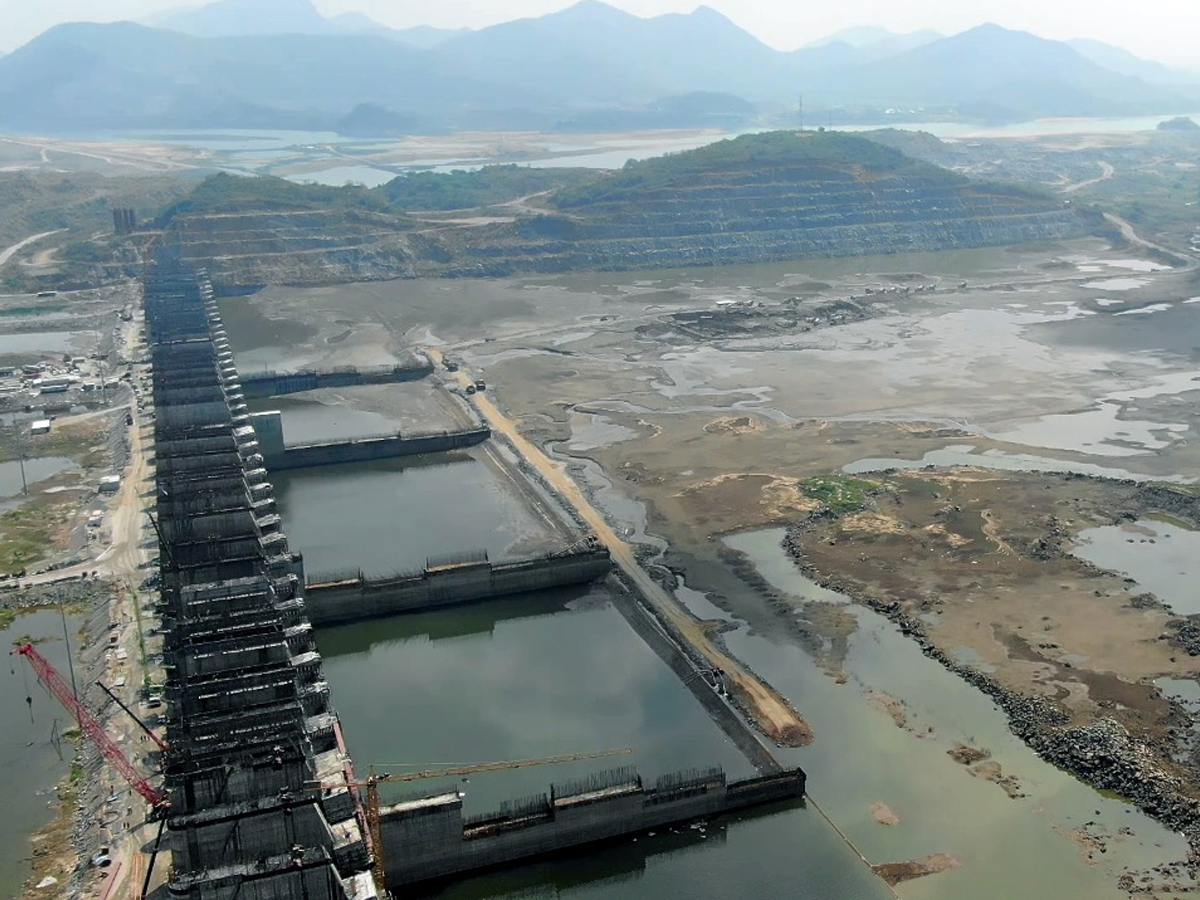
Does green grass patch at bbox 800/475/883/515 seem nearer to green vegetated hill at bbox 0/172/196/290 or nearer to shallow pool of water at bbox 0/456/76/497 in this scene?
shallow pool of water at bbox 0/456/76/497

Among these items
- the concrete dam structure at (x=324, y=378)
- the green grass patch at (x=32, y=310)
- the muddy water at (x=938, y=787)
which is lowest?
the muddy water at (x=938, y=787)

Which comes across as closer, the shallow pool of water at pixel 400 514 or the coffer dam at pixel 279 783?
the coffer dam at pixel 279 783

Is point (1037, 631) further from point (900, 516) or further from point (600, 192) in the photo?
point (600, 192)

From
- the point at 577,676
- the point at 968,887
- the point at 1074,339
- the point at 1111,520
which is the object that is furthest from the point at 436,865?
the point at 1074,339

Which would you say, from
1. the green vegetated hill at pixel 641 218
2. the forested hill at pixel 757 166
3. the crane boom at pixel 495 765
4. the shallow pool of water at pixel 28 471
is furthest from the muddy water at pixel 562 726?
the forested hill at pixel 757 166

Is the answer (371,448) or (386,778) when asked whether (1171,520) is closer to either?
(386,778)

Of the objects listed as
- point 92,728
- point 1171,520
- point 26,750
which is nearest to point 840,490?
point 1171,520

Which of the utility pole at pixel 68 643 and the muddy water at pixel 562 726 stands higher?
the utility pole at pixel 68 643

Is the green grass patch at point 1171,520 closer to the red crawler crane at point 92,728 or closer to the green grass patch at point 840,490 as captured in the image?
the green grass patch at point 840,490
